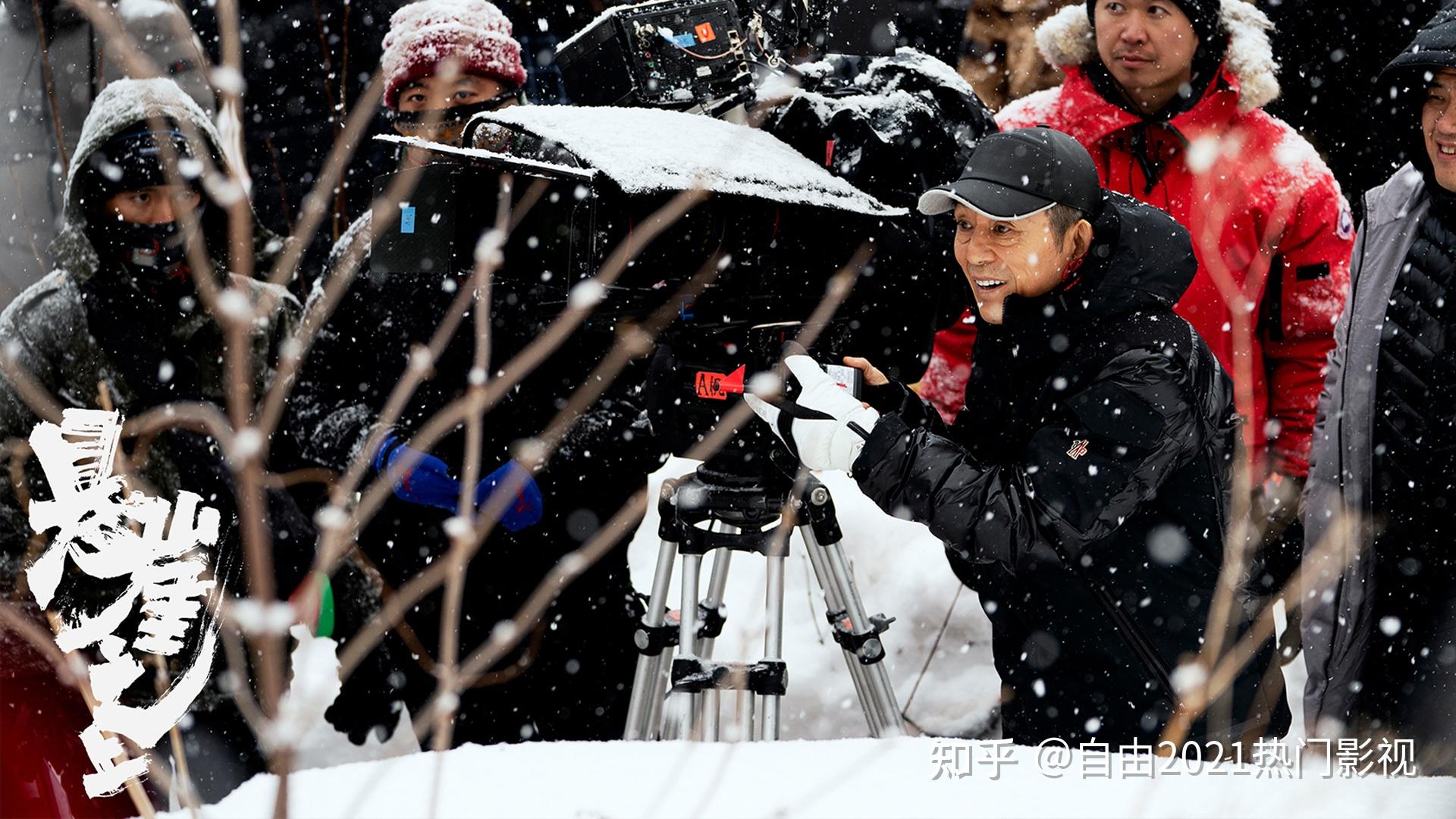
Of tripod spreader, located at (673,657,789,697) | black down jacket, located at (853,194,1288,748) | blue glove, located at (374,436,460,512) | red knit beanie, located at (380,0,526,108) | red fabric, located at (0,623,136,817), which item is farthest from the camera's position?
red knit beanie, located at (380,0,526,108)

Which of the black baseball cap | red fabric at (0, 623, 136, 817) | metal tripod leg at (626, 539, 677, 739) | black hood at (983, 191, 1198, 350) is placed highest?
the black baseball cap

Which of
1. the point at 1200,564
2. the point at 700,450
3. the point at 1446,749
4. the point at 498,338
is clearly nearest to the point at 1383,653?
the point at 1446,749

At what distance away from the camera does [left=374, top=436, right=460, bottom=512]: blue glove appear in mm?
2373

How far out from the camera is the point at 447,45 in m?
2.47

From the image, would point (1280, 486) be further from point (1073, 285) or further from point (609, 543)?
point (609, 543)

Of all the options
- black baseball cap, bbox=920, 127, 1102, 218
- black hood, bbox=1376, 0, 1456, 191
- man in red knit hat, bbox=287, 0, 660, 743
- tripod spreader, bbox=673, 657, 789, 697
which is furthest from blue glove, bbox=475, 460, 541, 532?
black hood, bbox=1376, 0, 1456, 191

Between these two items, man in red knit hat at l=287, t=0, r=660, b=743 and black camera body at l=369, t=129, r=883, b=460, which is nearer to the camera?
black camera body at l=369, t=129, r=883, b=460

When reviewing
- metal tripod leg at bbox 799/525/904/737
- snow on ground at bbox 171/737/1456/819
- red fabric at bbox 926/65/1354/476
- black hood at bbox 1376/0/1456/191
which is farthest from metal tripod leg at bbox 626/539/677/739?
black hood at bbox 1376/0/1456/191

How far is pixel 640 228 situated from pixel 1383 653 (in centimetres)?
164

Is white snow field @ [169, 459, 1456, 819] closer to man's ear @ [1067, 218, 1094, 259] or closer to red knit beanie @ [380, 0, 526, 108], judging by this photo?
man's ear @ [1067, 218, 1094, 259]

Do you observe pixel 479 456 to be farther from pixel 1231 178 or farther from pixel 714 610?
pixel 1231 178

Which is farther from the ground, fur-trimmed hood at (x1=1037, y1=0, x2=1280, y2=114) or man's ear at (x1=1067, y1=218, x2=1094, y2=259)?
fur-trimmed hood at (x1=1037, y1=0, x2=1280, y2=114)

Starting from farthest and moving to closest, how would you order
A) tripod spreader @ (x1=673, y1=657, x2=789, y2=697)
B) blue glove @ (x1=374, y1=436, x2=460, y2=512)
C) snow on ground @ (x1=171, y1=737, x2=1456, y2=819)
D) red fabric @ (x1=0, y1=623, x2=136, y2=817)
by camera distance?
blue glove @ (x1=374, y1=436, x2=460, y2=512) → red fabric @ (x1=0, y1=623, x2=136, y2=817) → tripod spreader @ (x1=673, y1=657, x2=789, y2=697) → snow on ground @ (x1=171, y1=737, x2=1456, y2=819)

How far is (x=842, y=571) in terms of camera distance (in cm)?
203
